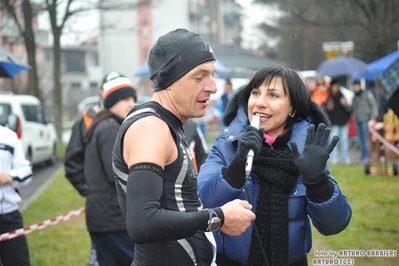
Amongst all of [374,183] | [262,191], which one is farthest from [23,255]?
[374,183]

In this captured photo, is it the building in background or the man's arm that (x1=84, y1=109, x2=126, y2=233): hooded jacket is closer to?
the man's arm

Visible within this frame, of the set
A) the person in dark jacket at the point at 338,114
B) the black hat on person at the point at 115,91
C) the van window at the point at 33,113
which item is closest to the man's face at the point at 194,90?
the black hat on person at the point at 115,91

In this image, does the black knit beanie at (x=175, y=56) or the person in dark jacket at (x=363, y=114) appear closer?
the black knit beanie at (x=175, y=56)

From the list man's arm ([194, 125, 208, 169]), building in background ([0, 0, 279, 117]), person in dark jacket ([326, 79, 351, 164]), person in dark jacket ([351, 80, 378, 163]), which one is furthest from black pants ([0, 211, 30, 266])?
building in background ([0, 0, 279, 117])

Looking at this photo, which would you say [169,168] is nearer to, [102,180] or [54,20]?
[102,180]

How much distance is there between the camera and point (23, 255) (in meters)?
4.53

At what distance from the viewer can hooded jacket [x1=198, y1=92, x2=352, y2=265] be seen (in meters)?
2.90

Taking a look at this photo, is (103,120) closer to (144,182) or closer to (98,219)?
(98,219)

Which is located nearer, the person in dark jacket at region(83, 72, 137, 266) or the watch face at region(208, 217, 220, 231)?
the watch face at region(208, 217, 220, 231)

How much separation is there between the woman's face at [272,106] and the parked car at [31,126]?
11.5 m

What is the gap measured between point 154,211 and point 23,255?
2.71 metres

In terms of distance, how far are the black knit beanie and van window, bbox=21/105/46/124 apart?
1366 cm

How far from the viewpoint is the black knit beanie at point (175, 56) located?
2393 mm

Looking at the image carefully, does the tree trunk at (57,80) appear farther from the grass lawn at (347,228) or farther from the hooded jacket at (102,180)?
the hooded jacket at (102,180)
